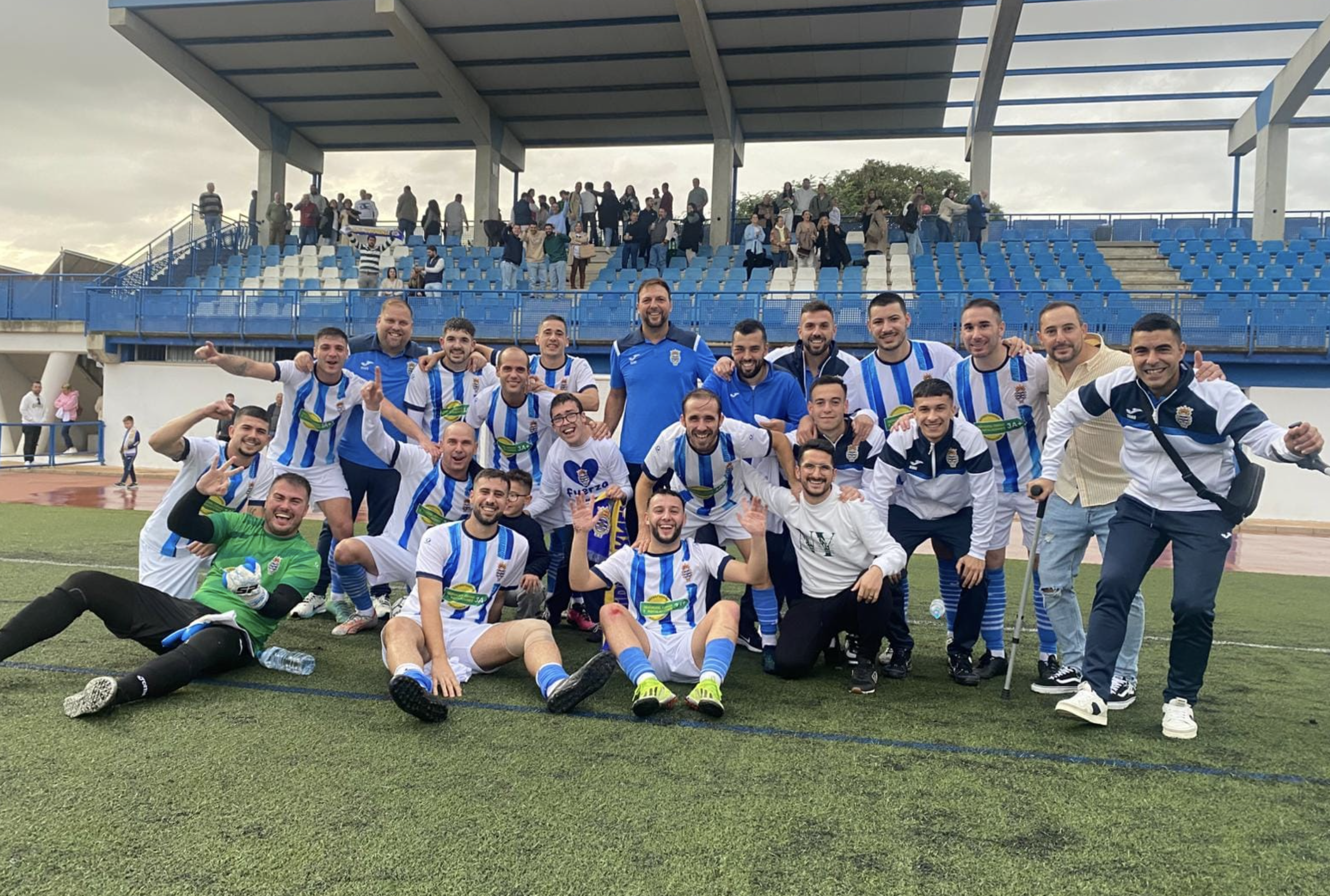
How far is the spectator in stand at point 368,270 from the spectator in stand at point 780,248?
337 inches

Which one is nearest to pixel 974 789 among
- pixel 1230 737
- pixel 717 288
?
pixel 1230 737

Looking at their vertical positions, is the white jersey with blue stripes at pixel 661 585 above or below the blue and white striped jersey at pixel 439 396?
below

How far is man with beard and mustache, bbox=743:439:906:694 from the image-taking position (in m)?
4.56

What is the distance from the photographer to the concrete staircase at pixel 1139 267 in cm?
1892

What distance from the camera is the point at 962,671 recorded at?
4758mm

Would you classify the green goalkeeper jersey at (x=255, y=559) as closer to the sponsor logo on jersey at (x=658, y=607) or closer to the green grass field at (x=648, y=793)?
→ the green grass field at (x=648, y=793)

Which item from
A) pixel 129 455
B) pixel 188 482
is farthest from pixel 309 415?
pixel 129 455

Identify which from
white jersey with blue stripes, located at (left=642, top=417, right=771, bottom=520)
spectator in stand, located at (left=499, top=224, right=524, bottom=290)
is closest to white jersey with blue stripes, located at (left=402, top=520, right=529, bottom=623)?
white jersey with blue stripes, located at (left=642, top=417, right=771, bottom=520)

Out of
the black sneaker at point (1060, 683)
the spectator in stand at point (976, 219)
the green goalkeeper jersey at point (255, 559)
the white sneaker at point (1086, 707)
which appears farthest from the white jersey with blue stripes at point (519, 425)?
the spectator in stand at point (976, 219)

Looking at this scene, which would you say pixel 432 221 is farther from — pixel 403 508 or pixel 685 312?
pixel 403 508

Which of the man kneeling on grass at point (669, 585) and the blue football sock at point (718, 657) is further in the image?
the man kneeling on grass at point (669, 585)

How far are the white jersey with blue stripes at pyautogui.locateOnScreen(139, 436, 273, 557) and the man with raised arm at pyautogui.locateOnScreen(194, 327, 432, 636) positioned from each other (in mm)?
897

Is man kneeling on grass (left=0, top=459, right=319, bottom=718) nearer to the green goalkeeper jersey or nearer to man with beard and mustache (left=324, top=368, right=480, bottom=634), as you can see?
the green goalkeeper jersey

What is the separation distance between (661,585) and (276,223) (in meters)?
22.2
